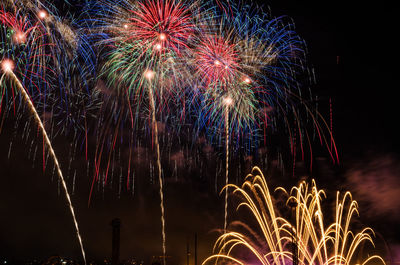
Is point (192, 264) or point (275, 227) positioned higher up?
point (275, 227)

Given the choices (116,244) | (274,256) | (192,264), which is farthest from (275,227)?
(192,264)

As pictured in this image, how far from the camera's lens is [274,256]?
24031 mm

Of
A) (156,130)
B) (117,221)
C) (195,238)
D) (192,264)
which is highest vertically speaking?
(156,130)

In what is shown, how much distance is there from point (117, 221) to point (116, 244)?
81 centimetres

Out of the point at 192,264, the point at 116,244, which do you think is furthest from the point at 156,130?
the point at 192,264

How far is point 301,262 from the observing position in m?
27.1

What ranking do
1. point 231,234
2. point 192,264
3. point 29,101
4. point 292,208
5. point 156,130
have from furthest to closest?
point 192,264 → point 231,234 → point 156,130 → point 29,101 → point 292,208

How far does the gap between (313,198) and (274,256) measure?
12.9ft

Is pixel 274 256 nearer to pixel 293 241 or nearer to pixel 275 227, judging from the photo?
pixel 275 227

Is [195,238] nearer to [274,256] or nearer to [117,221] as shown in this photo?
[274,256]

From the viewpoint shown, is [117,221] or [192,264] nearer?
[117,221]

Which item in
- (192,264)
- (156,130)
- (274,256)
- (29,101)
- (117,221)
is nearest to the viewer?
(117,221)

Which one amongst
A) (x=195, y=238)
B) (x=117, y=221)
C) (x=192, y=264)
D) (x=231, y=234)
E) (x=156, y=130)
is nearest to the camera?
(x=117, y=221)

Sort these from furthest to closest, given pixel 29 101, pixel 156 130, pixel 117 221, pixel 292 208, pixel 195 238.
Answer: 1. pixel 195 238
2. pixel 156 130
3. pixel 29 101
4. pixel 292 208
5. pixel 117 221
